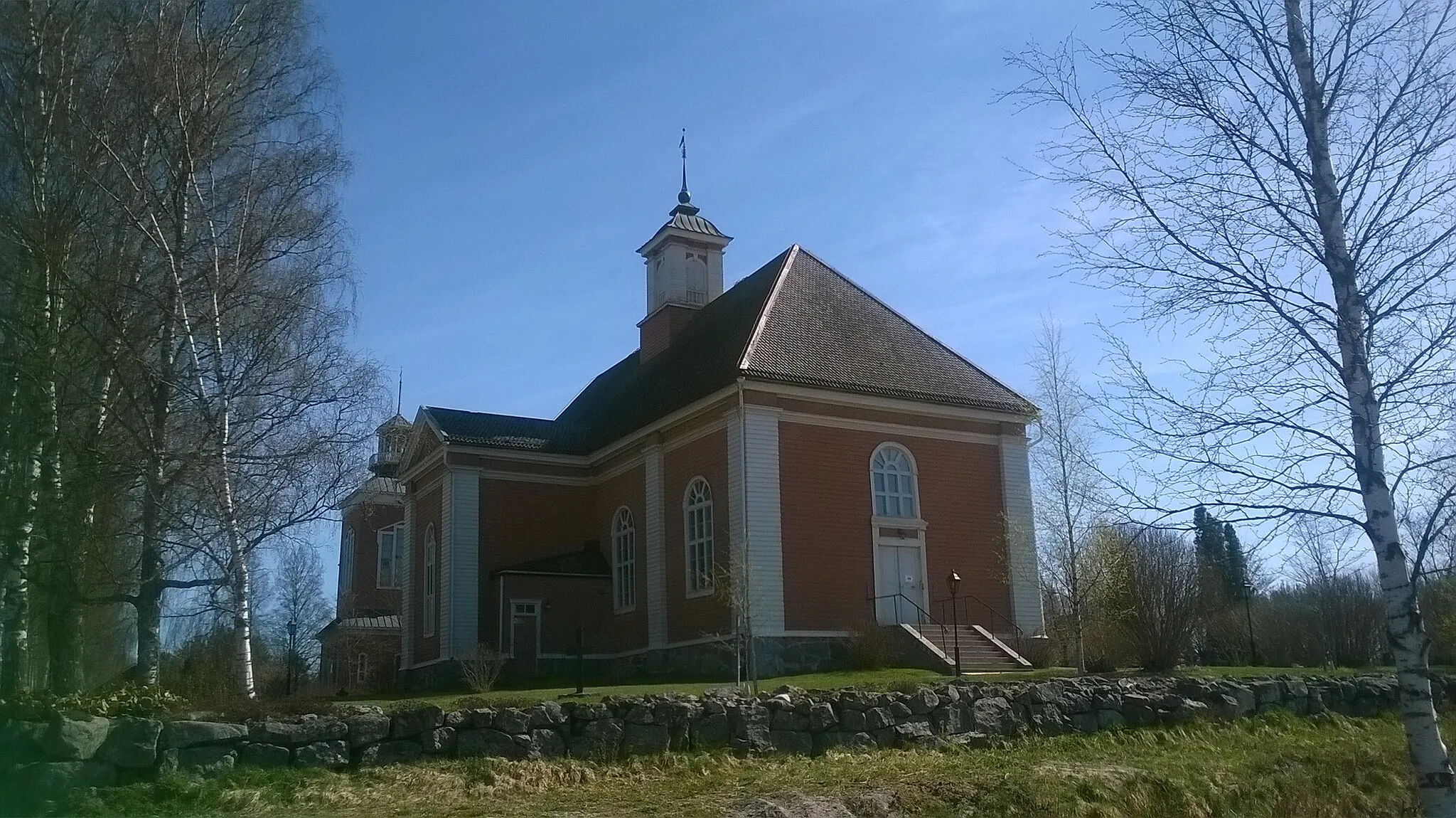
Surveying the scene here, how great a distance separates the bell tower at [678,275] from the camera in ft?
117

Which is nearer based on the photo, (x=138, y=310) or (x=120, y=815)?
(x=120, y=815)

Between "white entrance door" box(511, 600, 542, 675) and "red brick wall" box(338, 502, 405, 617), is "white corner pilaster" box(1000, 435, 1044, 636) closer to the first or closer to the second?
"white entrance door" box(511, 600, 542, 675)

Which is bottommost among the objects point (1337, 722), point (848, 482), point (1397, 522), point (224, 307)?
point (1337, 722)

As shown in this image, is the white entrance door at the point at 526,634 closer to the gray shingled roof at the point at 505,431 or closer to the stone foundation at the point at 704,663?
the stone foundation at the point at 704,663

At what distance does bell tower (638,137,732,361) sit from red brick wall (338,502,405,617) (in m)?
18.5

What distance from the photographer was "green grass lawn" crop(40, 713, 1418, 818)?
11.8 metres

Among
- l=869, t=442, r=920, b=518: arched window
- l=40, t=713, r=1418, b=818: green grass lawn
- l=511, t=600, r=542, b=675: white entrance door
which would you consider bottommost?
l=40, t=713, r=1418, b=818: green grass lawn

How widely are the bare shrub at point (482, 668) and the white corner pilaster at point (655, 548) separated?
366 centimetres

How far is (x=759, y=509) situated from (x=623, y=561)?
289 inches

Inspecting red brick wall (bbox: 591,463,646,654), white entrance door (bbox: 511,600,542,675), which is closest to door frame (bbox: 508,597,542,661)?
white entrance door (bbox: 511,600,542,675)

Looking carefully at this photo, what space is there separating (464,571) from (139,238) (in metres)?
15.0

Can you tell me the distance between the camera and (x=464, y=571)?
3161cm

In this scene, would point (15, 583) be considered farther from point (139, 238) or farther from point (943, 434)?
point (943, 434)

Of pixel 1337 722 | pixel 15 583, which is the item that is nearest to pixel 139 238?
pixel 15 583
